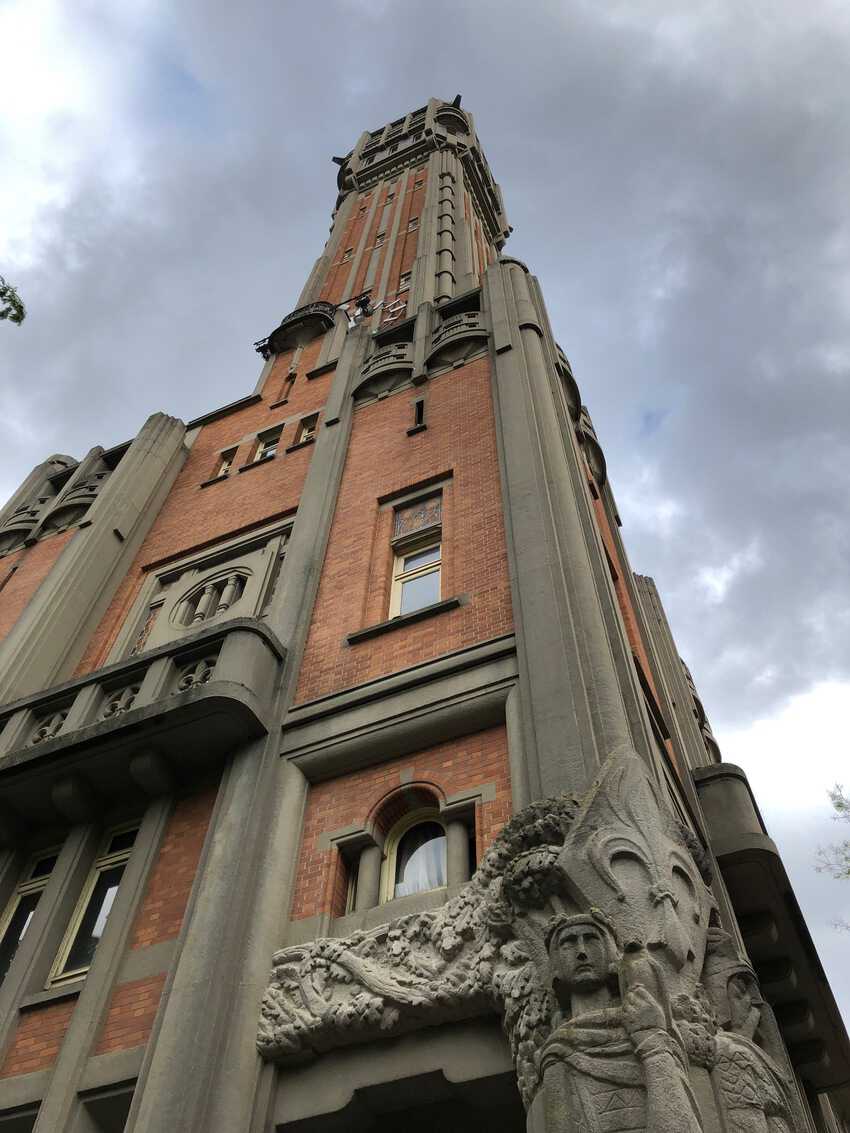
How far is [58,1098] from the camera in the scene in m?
8.66

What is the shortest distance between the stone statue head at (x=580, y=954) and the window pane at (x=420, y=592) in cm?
634

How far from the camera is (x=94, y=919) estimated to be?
35.3ft

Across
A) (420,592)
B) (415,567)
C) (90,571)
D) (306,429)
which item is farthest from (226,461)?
(420,592)

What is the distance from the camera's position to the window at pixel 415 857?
9.49 m

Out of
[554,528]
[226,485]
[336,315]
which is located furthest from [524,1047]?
[336,315]

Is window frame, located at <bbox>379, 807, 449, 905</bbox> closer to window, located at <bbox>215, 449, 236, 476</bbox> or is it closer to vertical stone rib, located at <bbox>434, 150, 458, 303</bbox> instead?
window, located at <bbox>215, 449, 236, 476</bbox>

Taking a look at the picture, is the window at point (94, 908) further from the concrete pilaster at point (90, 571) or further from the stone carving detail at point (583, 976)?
the concrete pilaster at point (90, 571)

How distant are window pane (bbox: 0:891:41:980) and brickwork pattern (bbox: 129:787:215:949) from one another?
1.51 m

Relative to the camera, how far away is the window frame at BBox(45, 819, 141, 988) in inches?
402

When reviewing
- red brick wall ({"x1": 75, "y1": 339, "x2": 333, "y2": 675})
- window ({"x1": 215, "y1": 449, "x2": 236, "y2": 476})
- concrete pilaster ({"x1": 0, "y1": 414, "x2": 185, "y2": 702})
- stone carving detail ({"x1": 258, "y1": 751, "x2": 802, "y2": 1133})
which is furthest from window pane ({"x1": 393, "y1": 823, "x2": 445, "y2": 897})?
window ({"x1": 215, "y1": 449, "x2": 236, "y2": 476})

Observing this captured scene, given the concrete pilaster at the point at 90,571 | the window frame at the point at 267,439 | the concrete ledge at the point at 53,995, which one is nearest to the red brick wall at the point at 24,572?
the concrete pilaster at the point at 90,571

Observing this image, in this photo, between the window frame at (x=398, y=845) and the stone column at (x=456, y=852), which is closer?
the stone column at (x=456, y=852)

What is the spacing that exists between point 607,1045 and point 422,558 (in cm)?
870

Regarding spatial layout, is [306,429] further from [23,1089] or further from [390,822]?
[23,1089]
